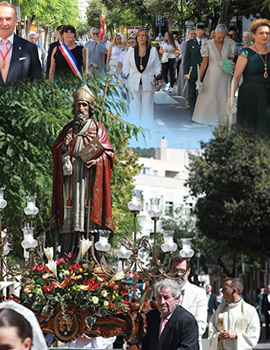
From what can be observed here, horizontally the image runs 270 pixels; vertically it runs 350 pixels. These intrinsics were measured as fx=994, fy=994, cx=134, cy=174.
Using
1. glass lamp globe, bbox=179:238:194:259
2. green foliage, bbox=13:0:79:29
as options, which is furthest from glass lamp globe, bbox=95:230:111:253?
green foliage, bbox=13:0:79:29

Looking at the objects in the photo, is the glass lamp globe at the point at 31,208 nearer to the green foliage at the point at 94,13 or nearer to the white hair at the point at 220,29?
the white hair at the point at 220,29

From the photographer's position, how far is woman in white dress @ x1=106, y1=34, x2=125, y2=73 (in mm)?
18391

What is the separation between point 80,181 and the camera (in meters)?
11.6

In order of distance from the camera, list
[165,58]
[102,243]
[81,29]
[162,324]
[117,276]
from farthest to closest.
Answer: [81,29] → [165,58] → [102,243] → [117,276] → [162,324]

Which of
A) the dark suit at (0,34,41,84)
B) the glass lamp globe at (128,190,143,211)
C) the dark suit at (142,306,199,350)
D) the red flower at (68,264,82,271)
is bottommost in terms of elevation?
the red flower at (68,264,82,271)

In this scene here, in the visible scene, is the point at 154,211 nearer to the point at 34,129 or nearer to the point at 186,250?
the point at 186,250

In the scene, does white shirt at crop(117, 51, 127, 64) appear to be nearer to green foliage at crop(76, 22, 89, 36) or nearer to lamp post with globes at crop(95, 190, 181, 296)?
green foliage at crop(76, 22, 89, 36)

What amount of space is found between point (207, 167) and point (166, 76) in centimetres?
2312

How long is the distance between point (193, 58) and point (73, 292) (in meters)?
9.84

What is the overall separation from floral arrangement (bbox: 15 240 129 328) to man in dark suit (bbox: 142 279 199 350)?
206 centimetres

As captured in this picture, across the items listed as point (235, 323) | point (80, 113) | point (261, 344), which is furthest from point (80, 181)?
point (261, 344)

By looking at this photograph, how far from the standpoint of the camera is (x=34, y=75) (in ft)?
62.3

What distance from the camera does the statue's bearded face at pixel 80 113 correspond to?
11.6 m

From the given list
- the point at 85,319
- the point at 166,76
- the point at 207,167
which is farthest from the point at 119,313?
the point at 207,167
